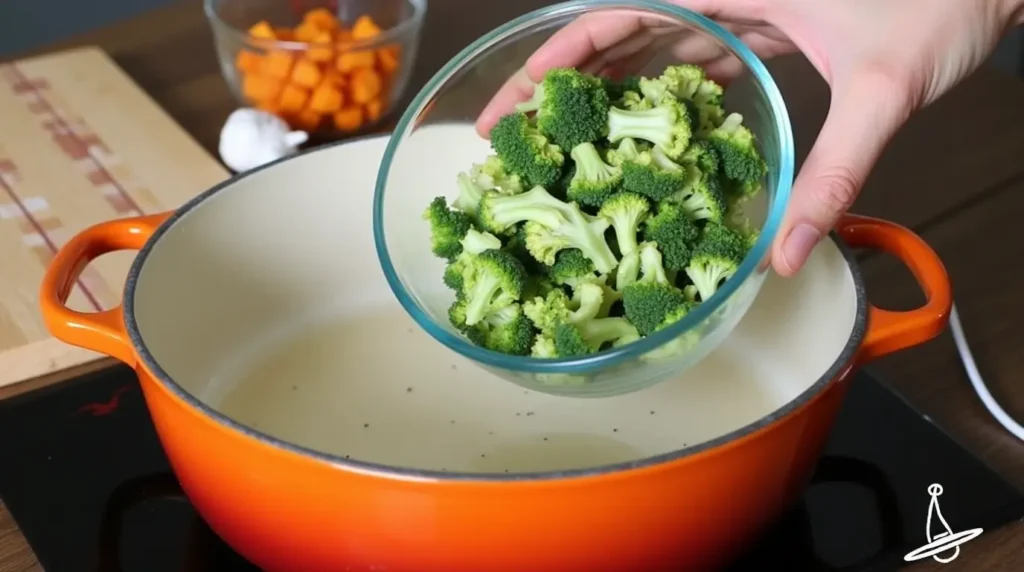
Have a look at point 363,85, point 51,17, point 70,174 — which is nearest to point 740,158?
point 363,85

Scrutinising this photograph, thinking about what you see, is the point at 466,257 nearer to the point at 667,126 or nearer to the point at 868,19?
the point at 667,126

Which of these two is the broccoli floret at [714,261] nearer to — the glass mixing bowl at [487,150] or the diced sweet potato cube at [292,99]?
the glass mixing bowl at [487,150]

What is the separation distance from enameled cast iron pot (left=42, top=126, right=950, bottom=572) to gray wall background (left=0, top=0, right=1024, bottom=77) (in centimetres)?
114

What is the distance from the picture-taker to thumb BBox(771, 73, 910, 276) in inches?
22.6

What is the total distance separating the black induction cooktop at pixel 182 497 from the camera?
62 cm

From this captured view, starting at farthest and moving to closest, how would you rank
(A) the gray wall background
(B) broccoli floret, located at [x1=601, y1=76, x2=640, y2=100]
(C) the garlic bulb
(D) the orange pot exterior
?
(A) the gray wall background
(C) the garlic bulb
(B) broccoli floret, located at [x1=601, y1=76, x2=640, y2=100]
(D) the orange pot exterior

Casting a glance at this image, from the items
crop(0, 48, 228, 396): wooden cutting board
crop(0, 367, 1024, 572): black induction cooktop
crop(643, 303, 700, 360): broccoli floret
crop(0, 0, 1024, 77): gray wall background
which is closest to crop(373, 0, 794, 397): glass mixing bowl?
crop(643, 303, 700, 360): broccoli floret

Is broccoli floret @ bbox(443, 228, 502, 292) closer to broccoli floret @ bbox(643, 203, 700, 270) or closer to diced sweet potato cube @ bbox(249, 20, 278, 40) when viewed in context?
broccoli floret @ bbox(643, 203, 700, 270)

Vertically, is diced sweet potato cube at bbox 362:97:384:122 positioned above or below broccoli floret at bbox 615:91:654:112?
below

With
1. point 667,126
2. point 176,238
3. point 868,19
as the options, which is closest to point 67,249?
point 176,238

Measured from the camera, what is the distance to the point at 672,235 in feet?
2.04

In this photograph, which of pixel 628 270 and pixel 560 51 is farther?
pixel 560 51

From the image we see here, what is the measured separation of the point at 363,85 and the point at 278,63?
78 millimetres
